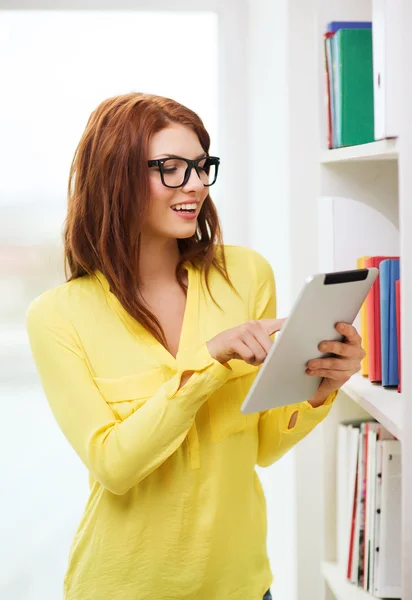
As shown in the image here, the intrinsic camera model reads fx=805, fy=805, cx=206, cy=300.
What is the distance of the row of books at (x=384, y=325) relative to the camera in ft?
5.21

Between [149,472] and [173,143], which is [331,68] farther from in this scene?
[149,472]

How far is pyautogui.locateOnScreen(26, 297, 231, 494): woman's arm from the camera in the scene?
4.20 feet

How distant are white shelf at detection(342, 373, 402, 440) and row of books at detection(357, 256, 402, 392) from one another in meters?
0.03

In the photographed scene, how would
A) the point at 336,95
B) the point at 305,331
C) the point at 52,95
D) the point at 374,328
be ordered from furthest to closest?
the point at 52,95
the point at 336,95
the point at 374,328
the point at 305,331

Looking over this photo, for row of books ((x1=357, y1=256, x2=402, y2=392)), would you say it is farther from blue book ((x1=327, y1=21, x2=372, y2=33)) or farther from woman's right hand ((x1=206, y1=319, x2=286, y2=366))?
blue book ((x1=327, y1=21, x2=372, y2=33))

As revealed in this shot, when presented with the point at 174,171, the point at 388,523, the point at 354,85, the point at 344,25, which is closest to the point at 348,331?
the point at 174,171

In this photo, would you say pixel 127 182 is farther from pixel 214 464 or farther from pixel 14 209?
pixel 14 209

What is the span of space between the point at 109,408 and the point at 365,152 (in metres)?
0.68

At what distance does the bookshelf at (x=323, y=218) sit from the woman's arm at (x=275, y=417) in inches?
5.1

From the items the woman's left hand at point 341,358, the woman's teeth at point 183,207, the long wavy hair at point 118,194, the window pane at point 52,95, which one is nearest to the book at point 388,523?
the woman's left hand at point 341,358

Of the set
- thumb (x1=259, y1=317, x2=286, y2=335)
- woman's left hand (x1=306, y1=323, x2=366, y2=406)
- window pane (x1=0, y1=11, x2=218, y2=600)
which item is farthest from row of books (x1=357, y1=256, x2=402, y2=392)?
window pane (x1=0, y1=11, x2=218, y2=600)

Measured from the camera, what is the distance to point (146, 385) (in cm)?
141

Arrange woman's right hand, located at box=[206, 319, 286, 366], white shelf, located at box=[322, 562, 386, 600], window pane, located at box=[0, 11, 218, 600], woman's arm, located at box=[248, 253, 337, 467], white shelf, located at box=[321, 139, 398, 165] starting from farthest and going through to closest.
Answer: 1. window pane, located at box=[0, 11, 218, 600]
2. white shelf, located at box=[322, 562, 386, 600]
3. woman's arm, located at box=[248, 253, 337, 467]
4. white shelf, located at box=[321, 139, 398, 165]
5. woman's right hand, located at box=[206, 319, 286, 366]

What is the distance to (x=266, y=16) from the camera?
2.30 metres
